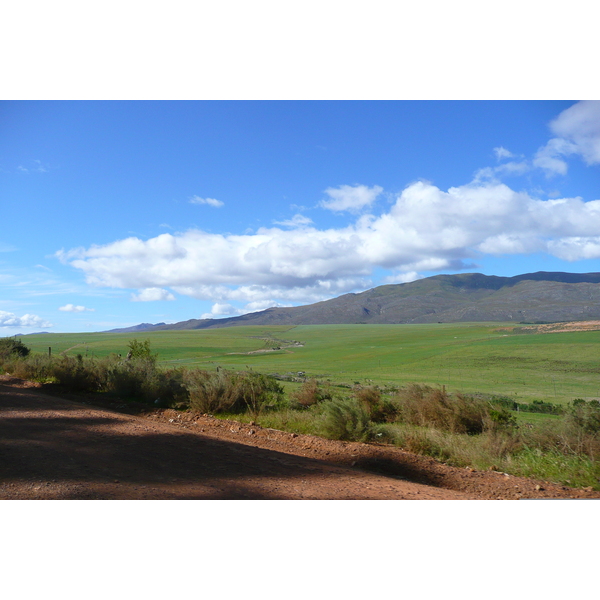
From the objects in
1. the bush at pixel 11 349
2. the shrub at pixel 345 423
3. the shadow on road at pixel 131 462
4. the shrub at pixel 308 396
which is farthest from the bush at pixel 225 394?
the bush at pixel 11 349

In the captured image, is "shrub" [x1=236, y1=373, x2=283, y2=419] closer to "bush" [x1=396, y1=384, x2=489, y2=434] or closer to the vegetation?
the vegetation

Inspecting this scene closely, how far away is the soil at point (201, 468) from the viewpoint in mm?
5352

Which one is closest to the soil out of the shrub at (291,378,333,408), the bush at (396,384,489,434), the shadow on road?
the shadow on road

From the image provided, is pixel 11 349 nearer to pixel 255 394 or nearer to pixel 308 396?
pixel 255 394

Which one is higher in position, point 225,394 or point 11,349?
point 11,349

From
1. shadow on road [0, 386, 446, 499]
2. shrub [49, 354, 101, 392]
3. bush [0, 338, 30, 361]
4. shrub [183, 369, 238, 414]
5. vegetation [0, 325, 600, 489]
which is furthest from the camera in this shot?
bush [0, 338, 30, 361]

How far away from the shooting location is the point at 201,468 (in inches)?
259

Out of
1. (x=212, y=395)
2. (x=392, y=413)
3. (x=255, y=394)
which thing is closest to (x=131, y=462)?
(x=212, y=395)

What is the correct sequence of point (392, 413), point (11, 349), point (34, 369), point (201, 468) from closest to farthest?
point (201, 468)
point (392, 413)
point (34, 369)
point (11, 349)

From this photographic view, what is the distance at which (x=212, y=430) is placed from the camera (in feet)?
35.8

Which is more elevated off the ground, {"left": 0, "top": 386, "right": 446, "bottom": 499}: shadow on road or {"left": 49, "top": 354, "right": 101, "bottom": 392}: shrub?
{"left": 49, "top": 354, "right": 101, "bottom": 392}: shrub

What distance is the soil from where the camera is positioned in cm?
535

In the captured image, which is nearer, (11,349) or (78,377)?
(78,377)

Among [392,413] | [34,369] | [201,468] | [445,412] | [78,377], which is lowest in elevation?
[392,413]
